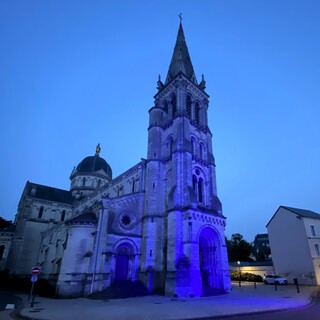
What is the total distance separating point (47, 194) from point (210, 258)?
37.5m

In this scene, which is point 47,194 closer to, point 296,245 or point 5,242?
point 5,242

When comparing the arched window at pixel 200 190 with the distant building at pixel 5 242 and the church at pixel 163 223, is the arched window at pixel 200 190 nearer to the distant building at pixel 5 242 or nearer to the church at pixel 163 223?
the church at pixel 163 223

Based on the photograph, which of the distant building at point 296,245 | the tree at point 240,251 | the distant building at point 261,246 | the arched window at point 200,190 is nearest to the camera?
the arched window at point 200,190

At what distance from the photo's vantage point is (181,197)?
80.8 ft

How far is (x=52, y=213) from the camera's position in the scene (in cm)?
4644

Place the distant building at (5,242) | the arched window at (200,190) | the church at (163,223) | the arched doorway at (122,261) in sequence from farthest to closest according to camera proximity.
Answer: the distant building at (5,242) < the arched window at (200,190) < the arched doorway at (122,261) < the church at (163,223)

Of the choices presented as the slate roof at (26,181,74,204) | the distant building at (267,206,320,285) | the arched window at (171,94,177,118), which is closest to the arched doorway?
the arched window at (171,94,177,118)

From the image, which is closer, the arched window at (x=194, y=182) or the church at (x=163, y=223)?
the church at (x=163, y=223)

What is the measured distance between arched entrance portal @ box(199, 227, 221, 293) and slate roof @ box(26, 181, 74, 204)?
3359cm

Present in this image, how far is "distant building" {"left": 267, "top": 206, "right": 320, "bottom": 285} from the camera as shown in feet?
104

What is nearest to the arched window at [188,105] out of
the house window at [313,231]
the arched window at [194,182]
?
the arched window at [194,182]

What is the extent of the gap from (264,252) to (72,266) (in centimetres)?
7177

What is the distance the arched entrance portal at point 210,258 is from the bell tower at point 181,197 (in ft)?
0.32

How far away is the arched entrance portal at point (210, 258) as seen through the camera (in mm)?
24859
